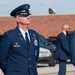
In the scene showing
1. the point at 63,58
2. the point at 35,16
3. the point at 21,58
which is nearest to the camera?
the point at 21,58

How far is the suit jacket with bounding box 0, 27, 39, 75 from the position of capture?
5.83 m

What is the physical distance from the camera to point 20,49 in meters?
5.84

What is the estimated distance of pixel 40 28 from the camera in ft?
165

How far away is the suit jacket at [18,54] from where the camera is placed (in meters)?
5.83

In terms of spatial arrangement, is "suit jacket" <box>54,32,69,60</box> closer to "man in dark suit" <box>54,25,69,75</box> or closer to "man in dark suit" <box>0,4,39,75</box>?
"man in dark suit" <box>54,25,69,75</box>

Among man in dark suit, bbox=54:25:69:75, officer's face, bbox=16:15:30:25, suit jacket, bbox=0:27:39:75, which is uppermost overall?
officer's face, bbox=16:15:30:25

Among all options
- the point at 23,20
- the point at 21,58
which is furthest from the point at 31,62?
the point at 23,20

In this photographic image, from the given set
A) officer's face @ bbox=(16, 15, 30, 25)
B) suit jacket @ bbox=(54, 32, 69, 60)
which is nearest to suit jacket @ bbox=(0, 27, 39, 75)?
officer's face @ bbox=(16, 15, 30, 25)

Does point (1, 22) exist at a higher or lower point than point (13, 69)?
lower

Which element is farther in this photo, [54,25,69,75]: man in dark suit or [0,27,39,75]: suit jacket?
[54,25,69,75]: man in dark suit

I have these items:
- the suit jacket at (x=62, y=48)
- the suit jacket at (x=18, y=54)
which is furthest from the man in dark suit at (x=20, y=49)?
the suit jacket at (x=62, y=48)

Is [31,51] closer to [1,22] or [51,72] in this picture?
[51,72]

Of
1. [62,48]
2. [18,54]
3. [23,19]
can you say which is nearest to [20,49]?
[18,54]

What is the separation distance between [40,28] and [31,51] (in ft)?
146
